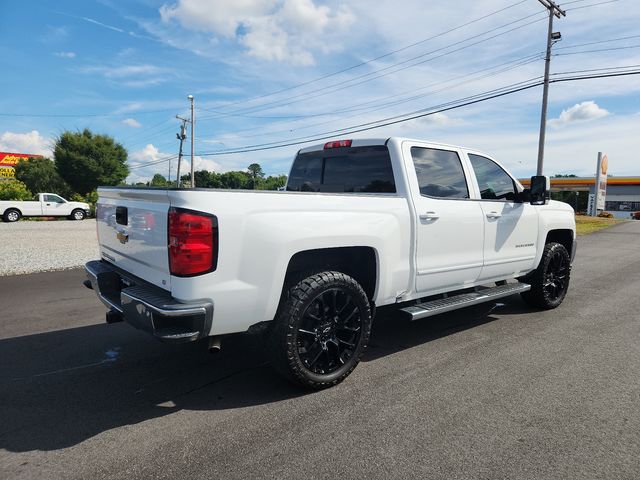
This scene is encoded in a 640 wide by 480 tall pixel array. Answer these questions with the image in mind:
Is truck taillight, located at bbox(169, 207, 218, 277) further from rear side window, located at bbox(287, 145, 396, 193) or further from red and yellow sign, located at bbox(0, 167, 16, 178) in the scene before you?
red and yellow sign, located at bbox(0, 167, 16, 178)

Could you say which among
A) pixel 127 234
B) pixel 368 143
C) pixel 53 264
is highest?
pixel 368 143

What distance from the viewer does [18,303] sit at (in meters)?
6.10

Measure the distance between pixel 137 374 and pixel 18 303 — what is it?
359 cm

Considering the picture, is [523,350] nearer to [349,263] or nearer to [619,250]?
[349,263]

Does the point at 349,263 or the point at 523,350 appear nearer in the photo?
the point at 349,263

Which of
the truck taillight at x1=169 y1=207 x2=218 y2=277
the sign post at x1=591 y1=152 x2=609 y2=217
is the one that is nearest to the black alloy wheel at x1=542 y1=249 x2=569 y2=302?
the truck taillight at x1=169 y1=207 x2=218 y2=277

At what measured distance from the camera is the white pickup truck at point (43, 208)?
23.6 m

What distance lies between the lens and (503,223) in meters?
4.87

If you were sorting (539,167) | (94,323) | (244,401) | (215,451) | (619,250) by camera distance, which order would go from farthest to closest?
(539,167) → (619,250) → (94,323) → (244,401) → (215,451)

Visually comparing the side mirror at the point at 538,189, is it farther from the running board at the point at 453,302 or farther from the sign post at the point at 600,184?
the sign post at the point at 600,184

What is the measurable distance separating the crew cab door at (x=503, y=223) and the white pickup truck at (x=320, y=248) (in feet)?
0.07

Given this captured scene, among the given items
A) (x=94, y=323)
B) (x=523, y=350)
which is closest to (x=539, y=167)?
(x=523, y=350)

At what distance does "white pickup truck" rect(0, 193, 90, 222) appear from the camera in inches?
930

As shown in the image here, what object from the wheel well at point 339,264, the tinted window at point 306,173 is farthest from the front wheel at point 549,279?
the tinted window at point 306,173
